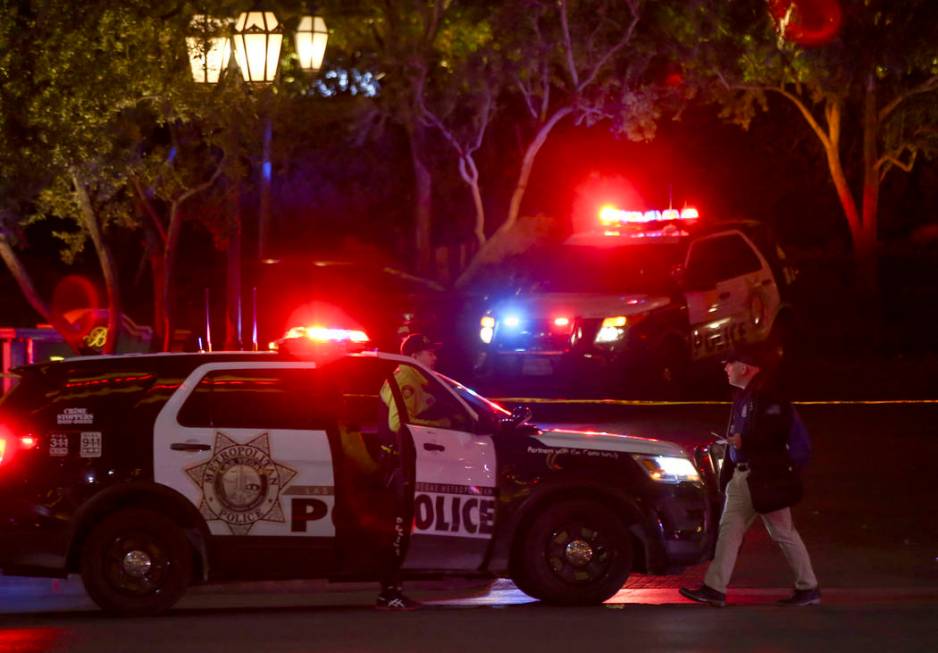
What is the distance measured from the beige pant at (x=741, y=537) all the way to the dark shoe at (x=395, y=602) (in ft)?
5.92

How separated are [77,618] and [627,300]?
1111cm

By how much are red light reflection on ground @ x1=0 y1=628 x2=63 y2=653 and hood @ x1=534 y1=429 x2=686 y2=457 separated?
3020mm

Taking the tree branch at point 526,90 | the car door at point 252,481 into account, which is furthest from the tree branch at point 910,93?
the car door at point 252,481

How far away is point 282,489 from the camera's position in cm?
934

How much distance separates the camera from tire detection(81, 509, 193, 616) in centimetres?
933

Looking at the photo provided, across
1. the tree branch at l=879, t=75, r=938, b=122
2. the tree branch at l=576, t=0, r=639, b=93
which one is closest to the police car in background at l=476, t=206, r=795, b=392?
the tree branch at l=576, t=0, r=639, b=93

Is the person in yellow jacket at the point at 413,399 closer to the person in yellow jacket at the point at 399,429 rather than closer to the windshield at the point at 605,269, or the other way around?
the person in yellow jacket at the point at 399,429

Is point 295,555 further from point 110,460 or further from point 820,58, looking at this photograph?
point 820,58

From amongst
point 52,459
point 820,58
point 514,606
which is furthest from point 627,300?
point 52,459

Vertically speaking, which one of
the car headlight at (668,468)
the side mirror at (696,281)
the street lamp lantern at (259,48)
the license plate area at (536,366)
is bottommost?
the car headlight at (668,468)

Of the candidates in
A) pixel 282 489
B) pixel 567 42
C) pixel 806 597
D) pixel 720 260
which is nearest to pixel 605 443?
pixel 806 597

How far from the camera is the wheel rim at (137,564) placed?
30.7 ft

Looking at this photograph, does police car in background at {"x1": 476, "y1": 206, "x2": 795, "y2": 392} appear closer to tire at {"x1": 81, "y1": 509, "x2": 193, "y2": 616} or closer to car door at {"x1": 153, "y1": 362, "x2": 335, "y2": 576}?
car door at {"x1": 153, "y1": 362, "x2": 335, "y2": 576}

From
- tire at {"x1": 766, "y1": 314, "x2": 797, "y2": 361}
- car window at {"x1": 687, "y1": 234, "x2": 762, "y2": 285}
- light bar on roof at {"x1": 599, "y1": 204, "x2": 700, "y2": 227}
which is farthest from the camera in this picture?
light bar on roof at {"x1": 599, "y1": 204, "x2": 700, "y2": 227}
